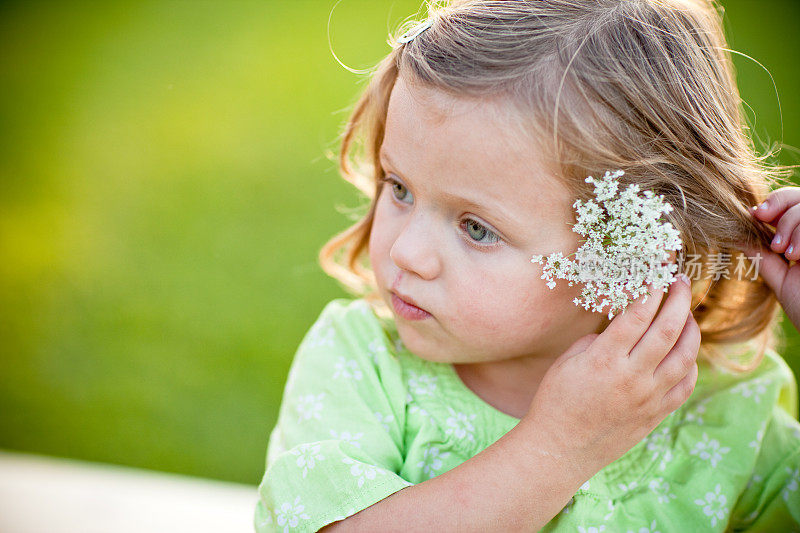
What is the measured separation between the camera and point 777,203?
215cm

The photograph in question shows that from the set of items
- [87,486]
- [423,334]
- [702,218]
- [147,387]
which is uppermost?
[702,218]

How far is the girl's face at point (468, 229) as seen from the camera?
1.89 meters

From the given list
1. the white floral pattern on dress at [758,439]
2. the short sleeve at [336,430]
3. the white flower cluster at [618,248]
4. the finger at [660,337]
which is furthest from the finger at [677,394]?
the short sleeve at [336,430]

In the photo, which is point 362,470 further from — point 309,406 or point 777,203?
point 777,203

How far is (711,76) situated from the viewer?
2.11m

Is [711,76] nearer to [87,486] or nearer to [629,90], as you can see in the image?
[629,90]

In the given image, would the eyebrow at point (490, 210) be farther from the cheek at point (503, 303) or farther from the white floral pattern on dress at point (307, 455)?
the white floral pattern on dress at point (307, 455)

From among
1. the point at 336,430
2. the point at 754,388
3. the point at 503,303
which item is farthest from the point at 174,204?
the point at 754,388

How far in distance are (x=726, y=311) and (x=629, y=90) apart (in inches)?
38.3

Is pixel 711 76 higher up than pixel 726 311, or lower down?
higher up

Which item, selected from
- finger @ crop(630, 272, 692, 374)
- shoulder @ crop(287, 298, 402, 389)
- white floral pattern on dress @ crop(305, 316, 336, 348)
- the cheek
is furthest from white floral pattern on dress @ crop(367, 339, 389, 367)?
finger @ crop(630, 272, 692, 374)

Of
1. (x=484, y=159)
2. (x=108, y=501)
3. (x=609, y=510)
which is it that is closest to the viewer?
(x=484, y=159)

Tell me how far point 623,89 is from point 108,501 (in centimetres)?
250

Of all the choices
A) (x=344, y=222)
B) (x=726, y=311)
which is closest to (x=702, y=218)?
(x=726, y=311)
